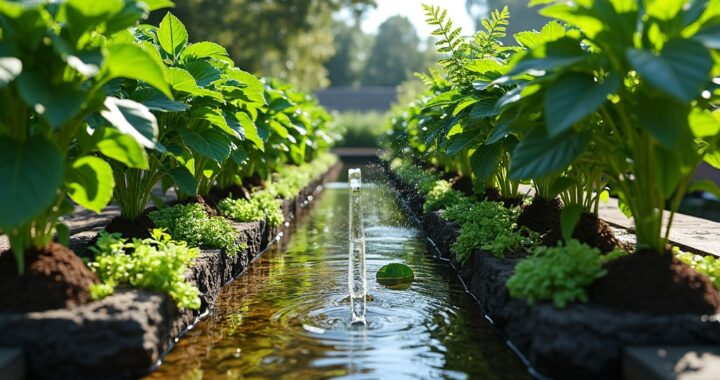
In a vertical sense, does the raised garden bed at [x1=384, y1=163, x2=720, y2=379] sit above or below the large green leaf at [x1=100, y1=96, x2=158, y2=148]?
below

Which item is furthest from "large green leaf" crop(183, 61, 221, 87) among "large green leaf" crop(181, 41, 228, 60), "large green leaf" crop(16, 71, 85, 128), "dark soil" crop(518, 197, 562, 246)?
"dark soil" crop(518, 197, 562, 246)

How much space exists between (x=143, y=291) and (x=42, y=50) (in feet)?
4.45

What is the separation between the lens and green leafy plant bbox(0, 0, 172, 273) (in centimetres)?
338

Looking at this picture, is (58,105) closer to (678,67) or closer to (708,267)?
(678,67)

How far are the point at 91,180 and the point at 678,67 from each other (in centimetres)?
293

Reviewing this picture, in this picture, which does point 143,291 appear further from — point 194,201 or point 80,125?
point 194,201

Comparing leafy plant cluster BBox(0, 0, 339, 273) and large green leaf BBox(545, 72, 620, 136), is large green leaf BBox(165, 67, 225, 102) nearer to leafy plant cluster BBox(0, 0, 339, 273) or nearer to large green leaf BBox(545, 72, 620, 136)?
leafy plant cluster BBox(0, 0, 339, 273)

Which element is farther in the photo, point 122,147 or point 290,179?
point 290,179

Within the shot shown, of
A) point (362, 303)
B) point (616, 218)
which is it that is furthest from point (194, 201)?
point (616, 218)

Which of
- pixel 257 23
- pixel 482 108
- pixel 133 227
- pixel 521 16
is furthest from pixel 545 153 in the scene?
pixel 521 16

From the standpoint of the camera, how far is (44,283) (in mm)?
3674

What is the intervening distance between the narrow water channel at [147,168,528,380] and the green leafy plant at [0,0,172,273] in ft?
3.37

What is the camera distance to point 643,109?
3523mm

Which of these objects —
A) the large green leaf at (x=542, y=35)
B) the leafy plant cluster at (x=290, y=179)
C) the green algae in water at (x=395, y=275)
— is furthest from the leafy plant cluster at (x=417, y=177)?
the large green leaf at (x=542, y=35)
